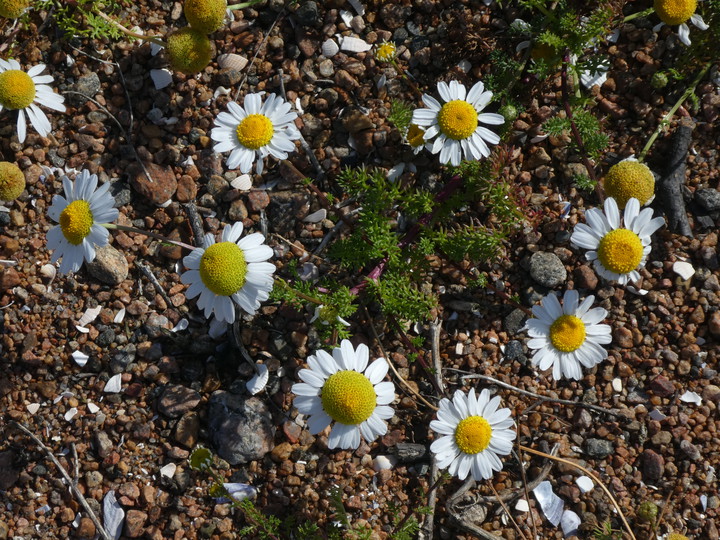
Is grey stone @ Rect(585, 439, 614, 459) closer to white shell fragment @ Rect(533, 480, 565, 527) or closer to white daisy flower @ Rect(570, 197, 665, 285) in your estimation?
white shell fragment @ Rect(533, 480, 565, 527)

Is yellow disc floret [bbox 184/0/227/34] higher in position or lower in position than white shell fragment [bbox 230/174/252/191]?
higher

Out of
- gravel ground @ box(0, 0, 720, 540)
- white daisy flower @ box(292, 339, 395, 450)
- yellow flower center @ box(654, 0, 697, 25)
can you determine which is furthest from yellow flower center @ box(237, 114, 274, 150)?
yellow flower center @ box(654, 0, 697, 25)

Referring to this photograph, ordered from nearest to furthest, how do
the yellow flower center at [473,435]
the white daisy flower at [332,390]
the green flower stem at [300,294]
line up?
the white daisy flower at [332,390], the yellow flower center at [473,435], the green flower stem at [300,294]

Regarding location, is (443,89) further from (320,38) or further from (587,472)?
(587,472)

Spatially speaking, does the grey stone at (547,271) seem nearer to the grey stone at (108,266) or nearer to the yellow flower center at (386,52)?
the yellow flower center at (386,52)

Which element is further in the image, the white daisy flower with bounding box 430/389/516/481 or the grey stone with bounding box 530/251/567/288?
the grey stone with bounding box 530/251/567/288

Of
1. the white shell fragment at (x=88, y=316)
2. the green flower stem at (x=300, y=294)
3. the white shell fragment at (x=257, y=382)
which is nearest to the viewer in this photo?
the green flower stem at (x=300, y=294)

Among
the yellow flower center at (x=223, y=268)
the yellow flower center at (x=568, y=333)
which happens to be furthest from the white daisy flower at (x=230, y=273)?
the yellow flower center at (x=568, y=333)
